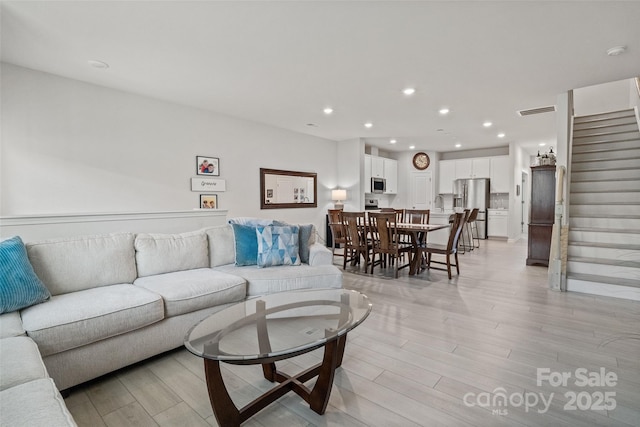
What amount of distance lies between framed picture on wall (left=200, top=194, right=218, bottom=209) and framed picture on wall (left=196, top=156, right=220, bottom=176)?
34 centimetres

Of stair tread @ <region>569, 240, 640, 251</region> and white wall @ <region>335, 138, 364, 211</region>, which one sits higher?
white wall @ <region>335, 138, 364, 211</region>

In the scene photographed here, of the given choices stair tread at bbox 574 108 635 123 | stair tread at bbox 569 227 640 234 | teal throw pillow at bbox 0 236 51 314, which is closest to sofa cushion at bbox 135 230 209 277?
teal throw pillow at bbox 0 236 51 314

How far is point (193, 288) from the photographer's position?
2416mm

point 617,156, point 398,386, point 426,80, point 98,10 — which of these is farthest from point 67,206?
point 617,156

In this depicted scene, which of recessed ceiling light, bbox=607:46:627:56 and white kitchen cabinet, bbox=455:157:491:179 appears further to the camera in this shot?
white kitchen cabinet, bbox=455:157:491:179

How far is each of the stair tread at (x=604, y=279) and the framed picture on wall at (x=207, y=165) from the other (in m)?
5.08

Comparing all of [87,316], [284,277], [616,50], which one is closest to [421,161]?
[616,50]

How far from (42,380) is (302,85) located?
3.46 m

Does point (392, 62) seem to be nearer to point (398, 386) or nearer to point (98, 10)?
point (98, 10)

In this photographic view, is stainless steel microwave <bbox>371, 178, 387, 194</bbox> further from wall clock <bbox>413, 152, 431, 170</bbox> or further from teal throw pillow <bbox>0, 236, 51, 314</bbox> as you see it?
teal throw pillow <bbox>0, 236, 51, 314</bbox>

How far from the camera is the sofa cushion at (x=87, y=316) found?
1.75 metres

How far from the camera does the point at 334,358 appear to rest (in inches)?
65.5

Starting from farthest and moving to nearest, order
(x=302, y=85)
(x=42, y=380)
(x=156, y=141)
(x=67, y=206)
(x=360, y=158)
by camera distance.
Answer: (x=360, y=158) → (x=156, y=141) → (x=302, y=85) → (x=67, y=206) → (x=42, y=380)

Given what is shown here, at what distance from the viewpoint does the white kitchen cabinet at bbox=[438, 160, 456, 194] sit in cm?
916
